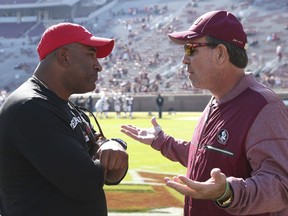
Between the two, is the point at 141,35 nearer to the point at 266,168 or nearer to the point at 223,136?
the point at 223,136

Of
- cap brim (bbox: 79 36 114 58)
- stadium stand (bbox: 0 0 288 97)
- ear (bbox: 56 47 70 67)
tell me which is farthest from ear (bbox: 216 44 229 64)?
stadium stand (bbox: 0 0 288 97)

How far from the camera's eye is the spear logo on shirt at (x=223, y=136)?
3.17 m

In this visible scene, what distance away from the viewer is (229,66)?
11.0ft

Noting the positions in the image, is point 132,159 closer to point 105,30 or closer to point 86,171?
point 86,171

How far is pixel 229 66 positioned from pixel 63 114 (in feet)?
3.23

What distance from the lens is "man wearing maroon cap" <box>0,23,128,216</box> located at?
2734 millimetres

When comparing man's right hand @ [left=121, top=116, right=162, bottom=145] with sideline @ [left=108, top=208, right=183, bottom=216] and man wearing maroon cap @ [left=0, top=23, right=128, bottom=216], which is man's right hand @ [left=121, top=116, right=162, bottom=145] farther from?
sideline @ [left=108, top=208, right=183, bottom=216]

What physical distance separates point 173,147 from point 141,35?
4919 cm

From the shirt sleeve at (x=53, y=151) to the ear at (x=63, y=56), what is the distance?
357 millimetres

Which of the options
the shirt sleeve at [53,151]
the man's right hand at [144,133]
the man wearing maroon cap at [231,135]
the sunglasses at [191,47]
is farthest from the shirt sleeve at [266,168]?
the man's right hand at [144,133]

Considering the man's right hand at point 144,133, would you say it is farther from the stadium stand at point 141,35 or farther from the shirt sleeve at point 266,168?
the stadium stand at point 141,35

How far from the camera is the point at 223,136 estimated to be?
3.19 m

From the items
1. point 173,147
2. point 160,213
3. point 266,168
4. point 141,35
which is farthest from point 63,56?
point 141,35

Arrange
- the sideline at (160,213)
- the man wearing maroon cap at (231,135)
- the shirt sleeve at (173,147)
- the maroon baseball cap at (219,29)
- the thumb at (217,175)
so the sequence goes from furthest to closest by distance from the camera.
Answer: the sideline at (160,213) < the shirt sleeve at (173,147) < the maroon baseball cap at (219,29) < the man wearing maroon cap at (231,135) < the thumb at (217,175)
